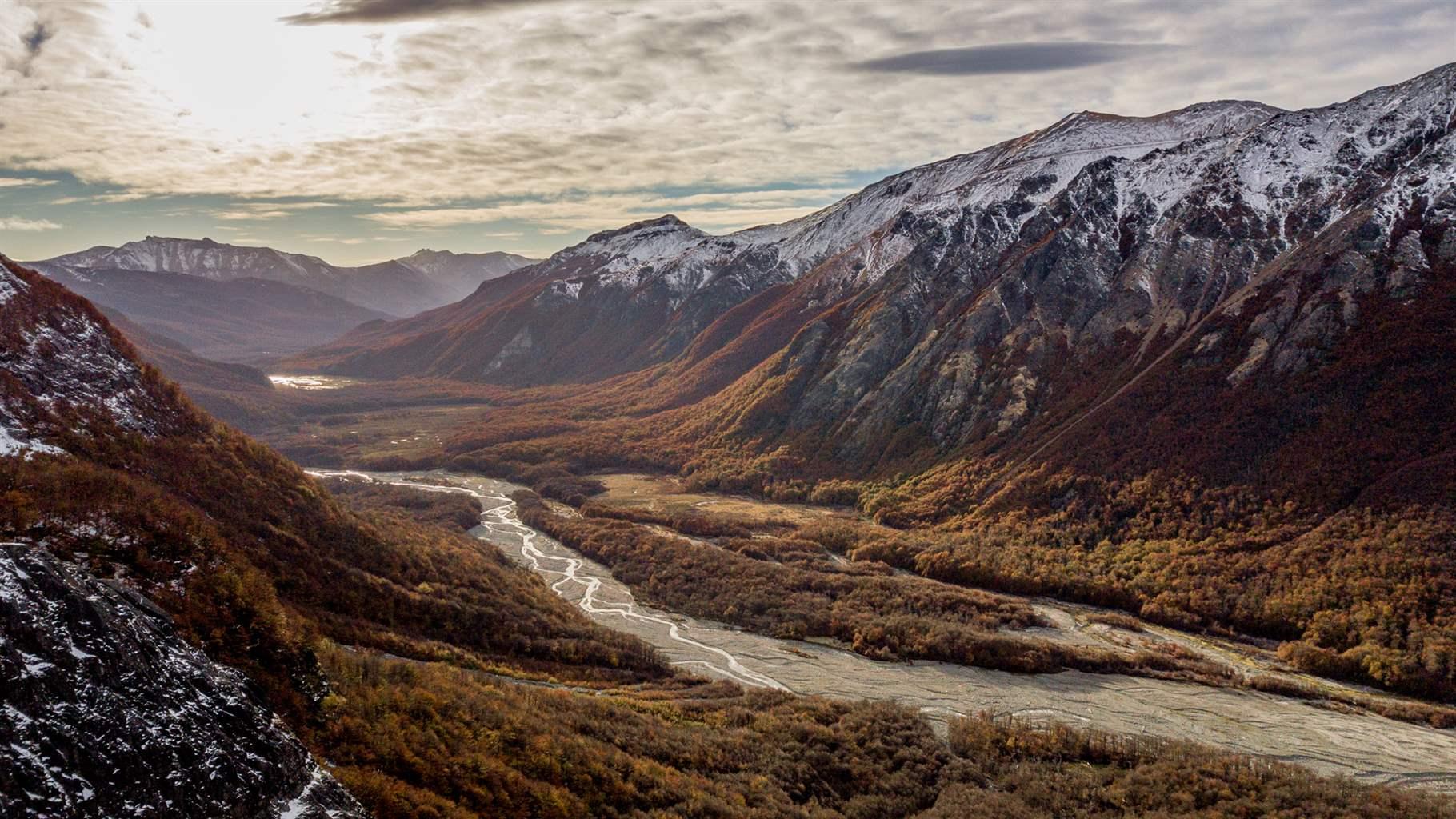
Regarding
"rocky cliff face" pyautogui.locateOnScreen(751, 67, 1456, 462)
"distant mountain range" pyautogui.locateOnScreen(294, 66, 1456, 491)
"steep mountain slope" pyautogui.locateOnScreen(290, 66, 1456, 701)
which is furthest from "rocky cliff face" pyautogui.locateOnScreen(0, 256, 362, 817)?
"rocky cliff face" pyautogui.locateOnScreen(751, 67, 1456, 462)

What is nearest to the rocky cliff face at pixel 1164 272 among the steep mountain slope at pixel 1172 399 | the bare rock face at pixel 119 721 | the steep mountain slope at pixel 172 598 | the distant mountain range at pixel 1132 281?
the distant mountain range at pixel 1132 281

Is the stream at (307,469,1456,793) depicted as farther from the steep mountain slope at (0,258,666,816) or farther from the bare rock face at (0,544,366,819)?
the bare rock face at (0,544,366,819)

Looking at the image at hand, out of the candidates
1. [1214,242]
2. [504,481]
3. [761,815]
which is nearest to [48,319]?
[761,815]

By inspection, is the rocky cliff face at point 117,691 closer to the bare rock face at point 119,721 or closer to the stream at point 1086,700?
the bare rock face at point 119,721

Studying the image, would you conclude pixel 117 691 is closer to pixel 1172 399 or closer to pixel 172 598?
pixel 172 598

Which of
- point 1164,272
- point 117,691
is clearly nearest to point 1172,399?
point 1164,272

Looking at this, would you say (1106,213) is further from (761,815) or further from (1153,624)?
(761,815)
